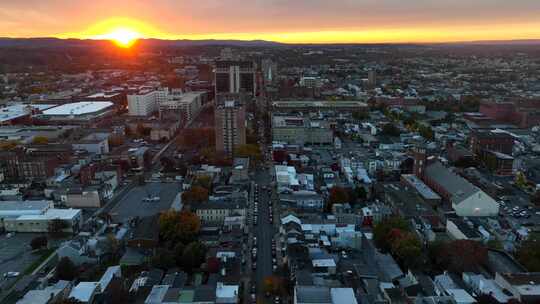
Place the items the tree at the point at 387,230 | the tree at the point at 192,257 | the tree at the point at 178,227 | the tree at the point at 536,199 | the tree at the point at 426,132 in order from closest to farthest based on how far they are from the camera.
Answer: the tree at the point at 192,257 < the tree at the point at 387,230 < the tree at the point at 178,227 < the tree at the point at 536,199 < the tree at the point at 426,132

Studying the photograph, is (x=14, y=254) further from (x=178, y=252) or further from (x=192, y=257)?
(x=192, y=257)

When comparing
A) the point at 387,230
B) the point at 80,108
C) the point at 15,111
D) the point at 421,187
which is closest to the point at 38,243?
the point at 387,230

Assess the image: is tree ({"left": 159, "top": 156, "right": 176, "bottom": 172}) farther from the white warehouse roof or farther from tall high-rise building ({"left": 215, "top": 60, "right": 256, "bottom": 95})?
tall high-rise building ({"left": 215, "top": 60, "right": 256, "bottom": 95})

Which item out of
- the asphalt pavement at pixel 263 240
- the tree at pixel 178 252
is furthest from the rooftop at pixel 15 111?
Answer: the tree at pixel 178 252

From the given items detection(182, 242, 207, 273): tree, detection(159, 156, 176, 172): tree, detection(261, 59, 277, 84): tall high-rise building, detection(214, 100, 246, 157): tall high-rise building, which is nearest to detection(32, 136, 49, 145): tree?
detection(159, 156, 176, 172): tree

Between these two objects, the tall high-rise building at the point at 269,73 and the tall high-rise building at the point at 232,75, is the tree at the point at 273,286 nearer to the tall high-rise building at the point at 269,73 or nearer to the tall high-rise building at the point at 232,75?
the tall high-rise building at the point at 232,75

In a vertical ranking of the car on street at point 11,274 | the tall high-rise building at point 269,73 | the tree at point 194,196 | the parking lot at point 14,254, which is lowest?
the parking lot at point 14,254

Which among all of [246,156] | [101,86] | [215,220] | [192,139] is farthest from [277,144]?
[101,86]
